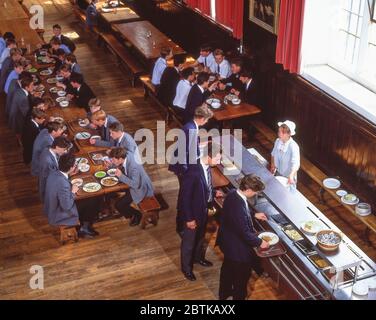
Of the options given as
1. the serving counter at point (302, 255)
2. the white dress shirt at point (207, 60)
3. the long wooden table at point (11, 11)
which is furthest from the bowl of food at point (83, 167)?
the long wooden table at point (11, 11)

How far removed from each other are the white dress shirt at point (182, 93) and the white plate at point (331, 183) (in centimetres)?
302

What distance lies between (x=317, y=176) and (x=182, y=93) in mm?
2897

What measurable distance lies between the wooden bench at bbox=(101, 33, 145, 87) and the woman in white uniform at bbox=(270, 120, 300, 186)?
5.39 meters

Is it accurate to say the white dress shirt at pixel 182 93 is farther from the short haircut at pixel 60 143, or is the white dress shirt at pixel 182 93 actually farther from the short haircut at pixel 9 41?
the short haircut at pixel 9 41

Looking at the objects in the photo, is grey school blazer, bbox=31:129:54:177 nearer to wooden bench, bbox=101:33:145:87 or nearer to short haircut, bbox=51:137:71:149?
short haircut, bbox=51:137:71:149

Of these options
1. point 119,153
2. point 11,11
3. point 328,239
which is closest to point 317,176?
point 328,239

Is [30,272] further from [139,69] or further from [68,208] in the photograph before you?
[139,69]

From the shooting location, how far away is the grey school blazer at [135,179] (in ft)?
25.5

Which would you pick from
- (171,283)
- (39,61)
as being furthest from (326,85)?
(39,61)

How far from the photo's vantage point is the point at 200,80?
9.52m

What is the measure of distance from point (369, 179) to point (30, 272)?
15.8 ft

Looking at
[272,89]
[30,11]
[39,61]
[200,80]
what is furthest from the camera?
[30,11]

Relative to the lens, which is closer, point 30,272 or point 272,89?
point 30,272

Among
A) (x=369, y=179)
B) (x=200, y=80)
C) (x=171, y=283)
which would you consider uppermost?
(x=200, y=80)
